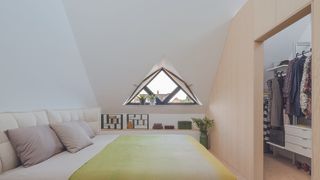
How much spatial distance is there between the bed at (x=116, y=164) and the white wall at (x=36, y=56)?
0.29 m

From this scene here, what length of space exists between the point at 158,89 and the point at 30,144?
11.2 ft

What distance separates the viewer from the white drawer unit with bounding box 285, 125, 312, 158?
3.12 metres

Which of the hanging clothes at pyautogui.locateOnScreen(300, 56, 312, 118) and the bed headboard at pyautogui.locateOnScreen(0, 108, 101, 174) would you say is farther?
the hanging clothes at pyautogui.locateOnScreen(300, 56, 312, 118)

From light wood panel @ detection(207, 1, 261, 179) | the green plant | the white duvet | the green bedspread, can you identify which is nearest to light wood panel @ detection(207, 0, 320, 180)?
light wood panel @ detection(207, 1, 261, 179)

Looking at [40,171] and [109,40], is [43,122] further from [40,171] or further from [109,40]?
[109,40]

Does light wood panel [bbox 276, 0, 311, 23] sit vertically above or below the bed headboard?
above

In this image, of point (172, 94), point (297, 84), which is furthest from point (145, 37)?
point (297, 84)

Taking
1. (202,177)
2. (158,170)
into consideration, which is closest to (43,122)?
(158,170)

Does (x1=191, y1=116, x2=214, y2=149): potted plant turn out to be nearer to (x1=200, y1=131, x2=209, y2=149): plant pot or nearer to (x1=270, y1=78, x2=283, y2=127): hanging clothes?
(x1=200, y1=131, x2=209, y2=149): plant pot

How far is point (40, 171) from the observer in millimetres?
1783

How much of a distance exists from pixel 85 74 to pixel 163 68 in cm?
163

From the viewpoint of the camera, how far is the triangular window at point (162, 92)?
5.06m

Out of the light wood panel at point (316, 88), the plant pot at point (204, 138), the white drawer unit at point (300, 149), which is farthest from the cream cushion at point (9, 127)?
the white drawer unit at point (300, 149)

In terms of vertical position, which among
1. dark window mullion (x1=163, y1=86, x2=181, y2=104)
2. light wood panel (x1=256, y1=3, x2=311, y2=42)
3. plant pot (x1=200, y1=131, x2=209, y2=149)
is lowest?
plant pot (x1=200, y1=131, x2=209, y2=149)
